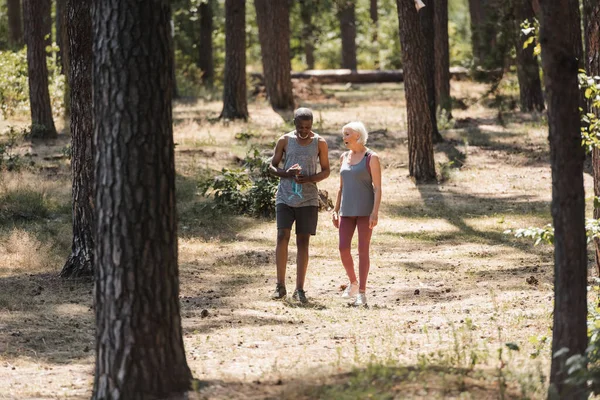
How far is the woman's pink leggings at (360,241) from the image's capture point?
10359 millimetres

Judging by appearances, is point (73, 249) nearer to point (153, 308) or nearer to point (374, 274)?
point (374, 274)

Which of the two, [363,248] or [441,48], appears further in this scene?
[441,48]

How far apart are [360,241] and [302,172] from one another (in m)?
1.00

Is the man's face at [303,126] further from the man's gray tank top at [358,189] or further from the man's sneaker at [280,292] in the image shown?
the man's sneaker at [280,292]

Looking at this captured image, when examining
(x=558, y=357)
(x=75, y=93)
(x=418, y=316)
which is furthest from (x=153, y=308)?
(x=75, y=93)

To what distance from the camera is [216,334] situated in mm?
8930

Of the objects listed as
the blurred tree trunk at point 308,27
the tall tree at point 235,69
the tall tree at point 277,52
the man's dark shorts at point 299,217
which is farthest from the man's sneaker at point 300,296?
the blurred tree trunk at point 308,27

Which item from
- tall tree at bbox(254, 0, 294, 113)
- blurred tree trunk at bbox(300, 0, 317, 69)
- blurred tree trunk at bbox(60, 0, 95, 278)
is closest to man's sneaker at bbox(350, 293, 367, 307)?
blurred tree trunk at bbox(60, 0, 95, 278)

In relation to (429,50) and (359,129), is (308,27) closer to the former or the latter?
(429,50)

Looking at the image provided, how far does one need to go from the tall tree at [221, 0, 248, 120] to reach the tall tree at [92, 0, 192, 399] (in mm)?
19680

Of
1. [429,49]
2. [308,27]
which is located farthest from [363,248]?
[308,27]

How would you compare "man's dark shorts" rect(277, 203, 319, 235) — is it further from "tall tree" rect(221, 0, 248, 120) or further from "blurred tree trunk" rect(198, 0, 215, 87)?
"blurred tree trunk" rect(198, 0, 215, 87)

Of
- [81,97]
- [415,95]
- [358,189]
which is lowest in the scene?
[358,189]

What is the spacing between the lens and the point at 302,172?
33.5 ft
